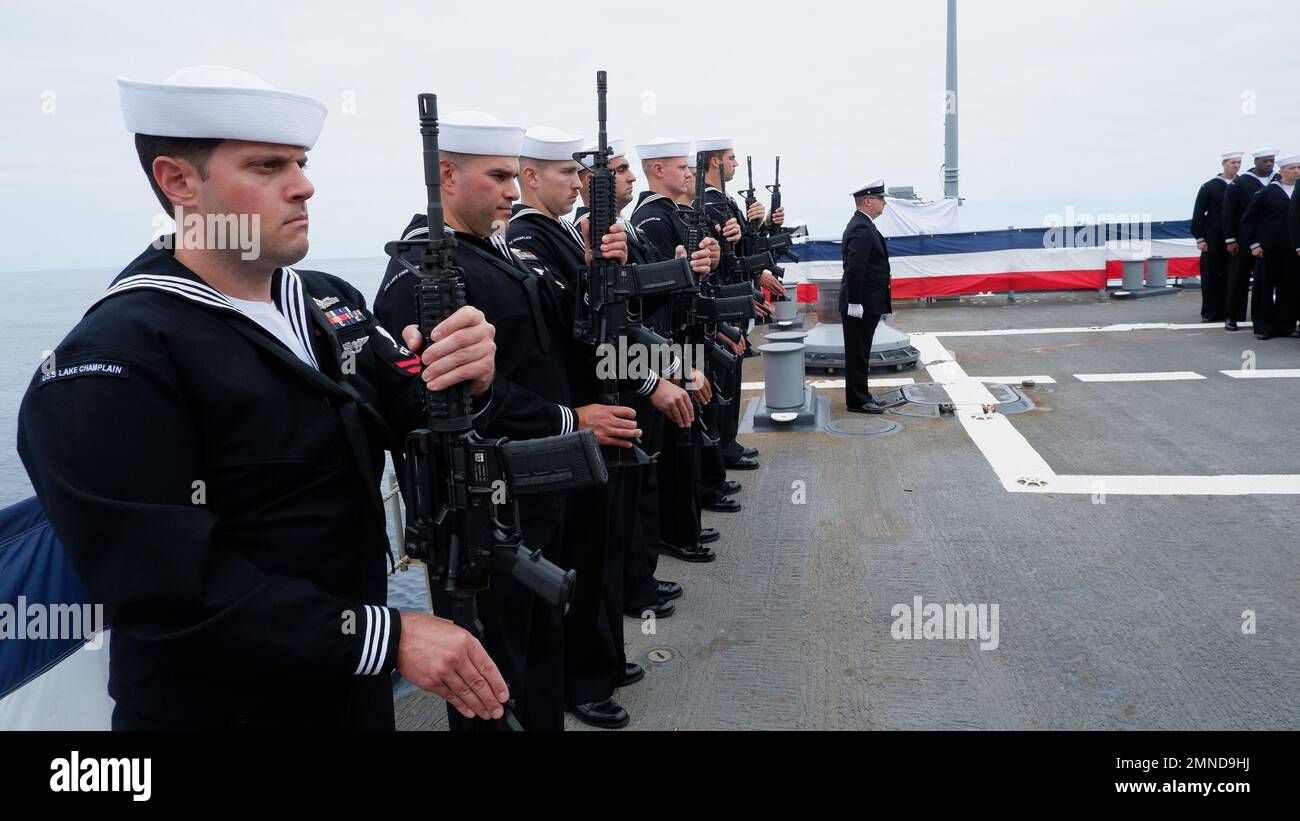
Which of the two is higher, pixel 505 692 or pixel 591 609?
pixel 505 692

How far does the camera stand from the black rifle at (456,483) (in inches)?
78.7

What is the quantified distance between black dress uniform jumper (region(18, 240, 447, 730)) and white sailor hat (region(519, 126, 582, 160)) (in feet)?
6.84

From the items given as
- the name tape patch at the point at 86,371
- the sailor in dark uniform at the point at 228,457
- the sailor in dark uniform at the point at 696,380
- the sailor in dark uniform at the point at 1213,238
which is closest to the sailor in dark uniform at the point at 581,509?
the sailor in dark uniform at the point at 696,380

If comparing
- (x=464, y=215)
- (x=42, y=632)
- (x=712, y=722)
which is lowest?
(x=712, y=722)

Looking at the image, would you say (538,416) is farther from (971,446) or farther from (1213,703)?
(971,446)

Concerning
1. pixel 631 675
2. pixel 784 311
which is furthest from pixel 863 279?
pixel 784 311

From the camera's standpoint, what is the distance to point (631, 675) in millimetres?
4070

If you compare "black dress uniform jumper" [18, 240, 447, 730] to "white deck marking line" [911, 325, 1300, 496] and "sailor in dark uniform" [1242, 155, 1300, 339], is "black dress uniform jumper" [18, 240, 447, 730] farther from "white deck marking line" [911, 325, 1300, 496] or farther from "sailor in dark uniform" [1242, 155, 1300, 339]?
"sailor in dark uniform" [1242, 155, 1300, 339]

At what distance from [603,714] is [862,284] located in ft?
19.1

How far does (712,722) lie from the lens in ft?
12.0

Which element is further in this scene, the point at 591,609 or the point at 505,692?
the point at 591,609
